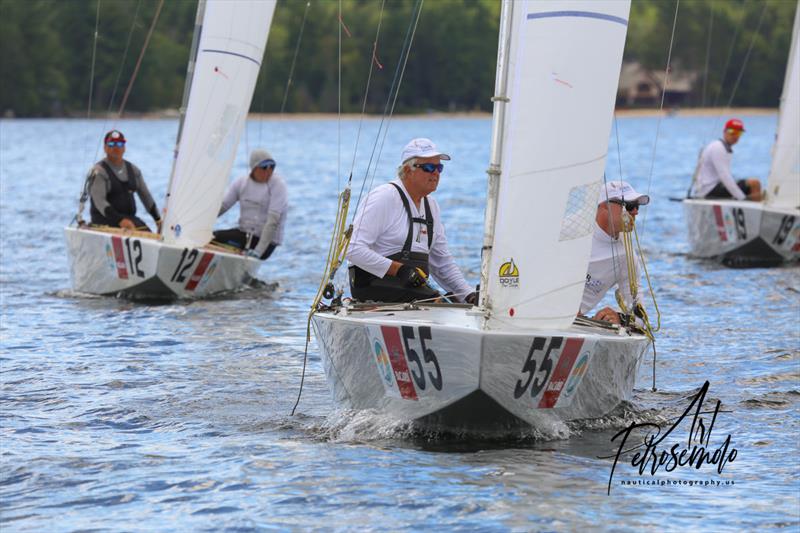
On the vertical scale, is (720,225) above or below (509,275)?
below

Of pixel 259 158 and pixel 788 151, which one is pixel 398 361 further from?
pixel 788 151

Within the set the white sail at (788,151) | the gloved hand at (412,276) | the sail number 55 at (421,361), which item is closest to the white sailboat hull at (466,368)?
the sail number 55 at (421,361)

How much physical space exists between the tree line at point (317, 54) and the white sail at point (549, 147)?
235 feet

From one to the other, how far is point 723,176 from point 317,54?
8136 centimetres

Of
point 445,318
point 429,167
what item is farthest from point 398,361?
point 429,167

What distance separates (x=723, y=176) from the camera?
59.6ft

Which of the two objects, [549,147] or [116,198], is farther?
[116,198]

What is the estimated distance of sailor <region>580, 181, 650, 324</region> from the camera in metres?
8.68

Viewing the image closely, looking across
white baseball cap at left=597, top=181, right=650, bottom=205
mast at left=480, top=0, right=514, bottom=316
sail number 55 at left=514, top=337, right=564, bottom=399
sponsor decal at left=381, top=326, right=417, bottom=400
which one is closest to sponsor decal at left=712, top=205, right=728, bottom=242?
white baseball cap at left=597, top=181, right=650, bottom=205

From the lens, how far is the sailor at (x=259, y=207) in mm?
14719

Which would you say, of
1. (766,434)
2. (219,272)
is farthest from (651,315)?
(766,434)

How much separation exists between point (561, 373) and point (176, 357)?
426cm

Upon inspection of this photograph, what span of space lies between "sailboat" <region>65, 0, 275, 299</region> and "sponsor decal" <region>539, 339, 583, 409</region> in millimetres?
6833

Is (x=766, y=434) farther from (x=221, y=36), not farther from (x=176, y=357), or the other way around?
(x=221, y=36)
